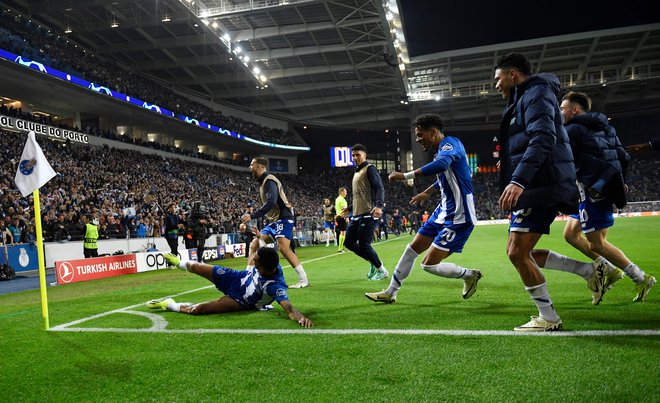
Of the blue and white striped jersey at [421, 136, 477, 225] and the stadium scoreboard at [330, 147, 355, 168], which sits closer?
the blue and white striped jersey at [421, 136, 477, 225]

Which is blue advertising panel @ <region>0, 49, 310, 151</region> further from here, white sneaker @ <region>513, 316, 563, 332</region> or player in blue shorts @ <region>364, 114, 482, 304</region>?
white sneaker @ <region>513, 316, 563, 332</region>

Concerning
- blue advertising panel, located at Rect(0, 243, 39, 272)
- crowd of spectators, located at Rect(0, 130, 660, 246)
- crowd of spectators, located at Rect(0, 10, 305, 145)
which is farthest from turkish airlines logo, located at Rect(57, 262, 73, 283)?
crowd of spectators, located at Rect(0, 10, 305, 145)

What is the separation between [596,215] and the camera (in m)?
5.15

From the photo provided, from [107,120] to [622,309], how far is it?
39407 mm

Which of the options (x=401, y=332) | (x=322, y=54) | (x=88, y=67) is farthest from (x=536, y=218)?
(x=322, y=54)

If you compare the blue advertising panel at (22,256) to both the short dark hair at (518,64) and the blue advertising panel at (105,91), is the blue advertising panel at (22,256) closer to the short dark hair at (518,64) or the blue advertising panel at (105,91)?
the blue advertising panel at (105,91)

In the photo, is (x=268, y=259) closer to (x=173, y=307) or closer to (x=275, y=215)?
(x=173, y=307)

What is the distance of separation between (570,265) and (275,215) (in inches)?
191

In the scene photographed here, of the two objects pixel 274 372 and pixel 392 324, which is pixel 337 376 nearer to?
pixel 274 372

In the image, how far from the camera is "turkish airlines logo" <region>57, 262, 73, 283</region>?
12.0 metres

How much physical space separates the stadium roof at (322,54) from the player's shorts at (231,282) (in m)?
26.8

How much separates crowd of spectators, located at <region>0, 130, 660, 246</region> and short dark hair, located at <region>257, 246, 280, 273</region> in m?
13.6

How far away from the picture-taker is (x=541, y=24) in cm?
3366

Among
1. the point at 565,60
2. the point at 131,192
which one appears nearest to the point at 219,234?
the point at 131,192
